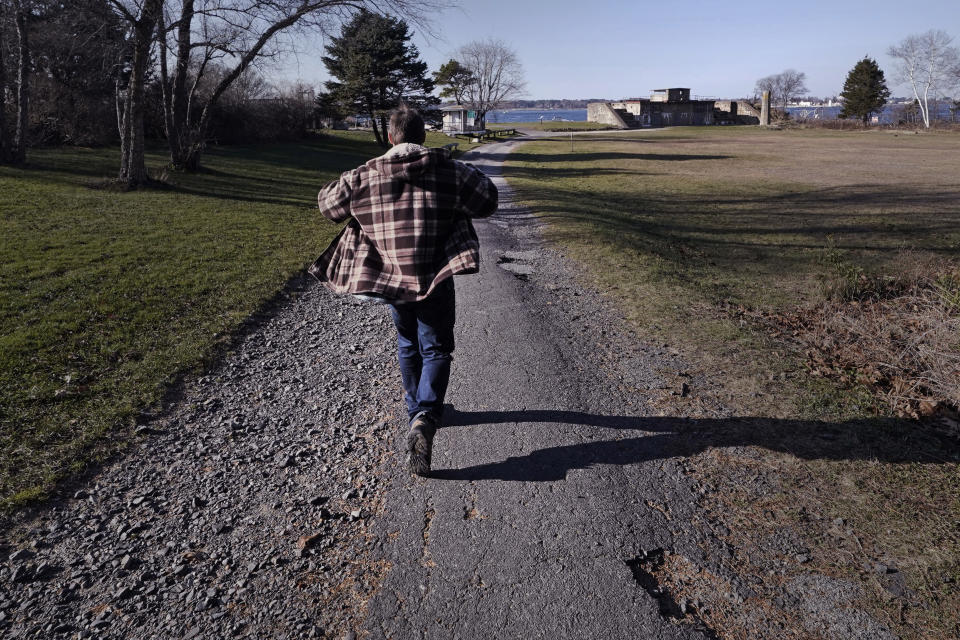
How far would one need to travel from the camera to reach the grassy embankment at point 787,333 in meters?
2.90

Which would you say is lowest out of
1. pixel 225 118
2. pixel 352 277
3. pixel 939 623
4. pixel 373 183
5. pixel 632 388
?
pixel 939 623

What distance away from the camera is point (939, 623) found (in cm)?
234

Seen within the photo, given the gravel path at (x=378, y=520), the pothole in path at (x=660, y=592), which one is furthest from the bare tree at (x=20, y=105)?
the pothole in path at (x=660, y=592)

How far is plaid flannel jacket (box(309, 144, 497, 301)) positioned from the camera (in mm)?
3115

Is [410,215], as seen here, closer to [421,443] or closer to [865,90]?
[421,443]

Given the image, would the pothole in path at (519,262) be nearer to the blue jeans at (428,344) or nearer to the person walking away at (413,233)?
the blue jeans at (428,344)

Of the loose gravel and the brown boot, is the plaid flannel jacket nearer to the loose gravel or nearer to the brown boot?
the brown boot

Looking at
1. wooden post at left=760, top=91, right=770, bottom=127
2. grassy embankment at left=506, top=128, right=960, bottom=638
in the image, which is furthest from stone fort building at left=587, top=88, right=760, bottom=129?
grassy embankment at left=506, top=128, right=960, bottom=638

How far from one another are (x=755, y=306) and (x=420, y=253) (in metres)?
5.60

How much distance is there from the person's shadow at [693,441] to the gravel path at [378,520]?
23mm

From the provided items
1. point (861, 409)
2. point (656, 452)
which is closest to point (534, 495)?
point (656, 452)

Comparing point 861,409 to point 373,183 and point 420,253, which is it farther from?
point 373,183

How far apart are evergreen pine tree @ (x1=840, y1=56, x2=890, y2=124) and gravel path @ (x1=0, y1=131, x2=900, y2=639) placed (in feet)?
291

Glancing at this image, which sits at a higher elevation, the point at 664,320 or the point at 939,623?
the point at 664,320
